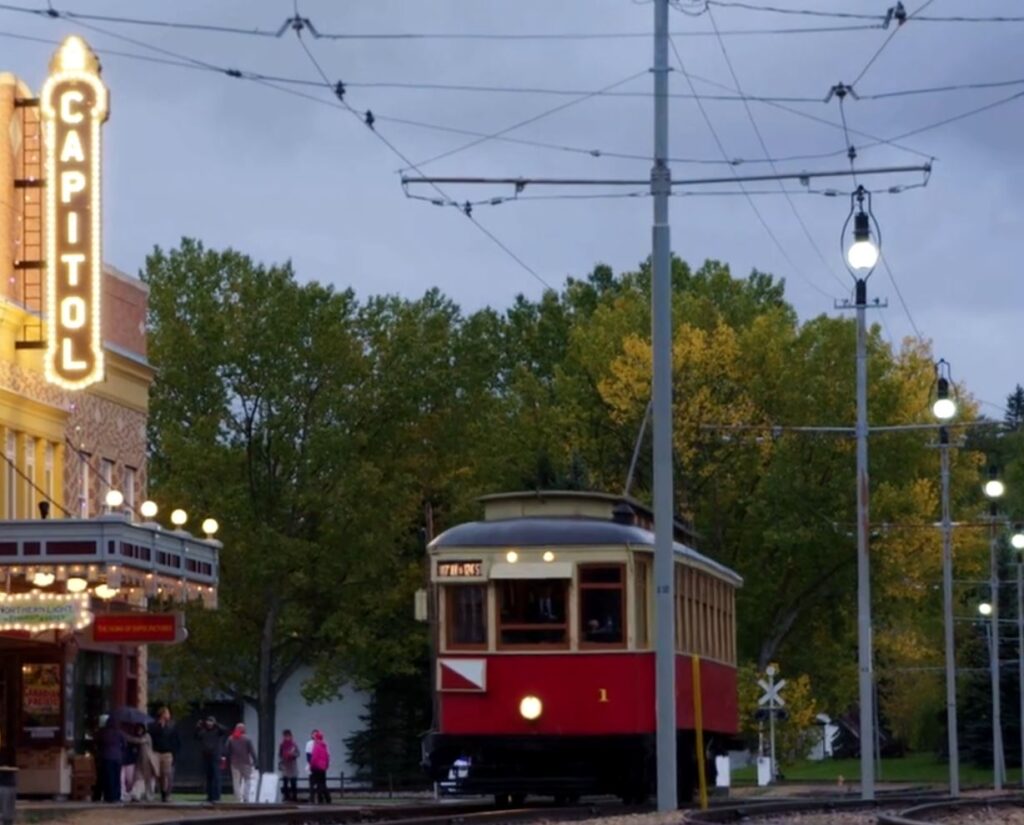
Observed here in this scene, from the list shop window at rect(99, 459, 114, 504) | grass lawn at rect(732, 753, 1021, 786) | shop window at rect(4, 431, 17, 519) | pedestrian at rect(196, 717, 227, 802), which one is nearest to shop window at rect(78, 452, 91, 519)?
shop window at rect(99, 459, 114, 504)

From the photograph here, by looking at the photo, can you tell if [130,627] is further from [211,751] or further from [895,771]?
[895,771]

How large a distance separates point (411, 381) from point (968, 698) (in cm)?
2281

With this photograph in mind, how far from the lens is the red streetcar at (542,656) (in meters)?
29.1

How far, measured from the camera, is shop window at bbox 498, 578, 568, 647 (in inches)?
1150

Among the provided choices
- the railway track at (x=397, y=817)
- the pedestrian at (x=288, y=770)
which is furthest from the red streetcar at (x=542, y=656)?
the pedestrian at (x=288, y=770)

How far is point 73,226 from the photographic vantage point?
36312 mm

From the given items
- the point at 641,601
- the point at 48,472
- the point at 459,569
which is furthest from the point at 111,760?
the point at 641,601

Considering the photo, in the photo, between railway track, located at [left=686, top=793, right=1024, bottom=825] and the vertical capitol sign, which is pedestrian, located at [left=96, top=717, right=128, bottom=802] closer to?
the vertical capitol sign

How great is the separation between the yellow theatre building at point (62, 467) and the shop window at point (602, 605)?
6114mm

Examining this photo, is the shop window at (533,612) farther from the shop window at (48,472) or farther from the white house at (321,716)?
the white house at (321,716)

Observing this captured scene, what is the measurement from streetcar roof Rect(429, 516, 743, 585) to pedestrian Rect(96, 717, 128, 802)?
27.6 ft

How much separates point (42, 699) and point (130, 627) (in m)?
6.51

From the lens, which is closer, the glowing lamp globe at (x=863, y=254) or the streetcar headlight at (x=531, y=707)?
the streetcar headlight at (x=531, y=707)

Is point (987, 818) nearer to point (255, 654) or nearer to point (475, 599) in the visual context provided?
point (475, 599)
